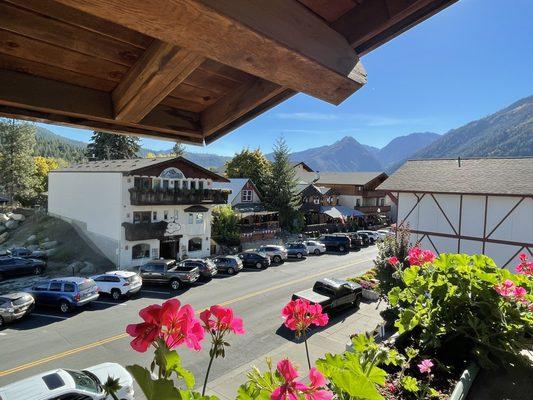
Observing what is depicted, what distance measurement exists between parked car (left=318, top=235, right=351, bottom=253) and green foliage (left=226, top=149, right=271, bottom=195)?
1414 centimetres

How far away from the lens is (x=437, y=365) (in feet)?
12.9

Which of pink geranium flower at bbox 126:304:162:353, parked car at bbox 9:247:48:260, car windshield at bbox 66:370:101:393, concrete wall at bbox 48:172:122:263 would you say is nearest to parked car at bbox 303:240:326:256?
concrete wall at bbox 48:172:122:263

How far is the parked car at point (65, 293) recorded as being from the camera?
17.6 metres

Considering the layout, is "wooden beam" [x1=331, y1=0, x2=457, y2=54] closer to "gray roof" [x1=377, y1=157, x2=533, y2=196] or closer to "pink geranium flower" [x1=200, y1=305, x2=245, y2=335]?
"pink geranium flower" [x1=200, y1=305, x2=245, y2=335]

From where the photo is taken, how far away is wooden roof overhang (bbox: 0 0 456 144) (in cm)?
172

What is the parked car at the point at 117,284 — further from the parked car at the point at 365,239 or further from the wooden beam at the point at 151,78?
the parked car at the point at 365,239

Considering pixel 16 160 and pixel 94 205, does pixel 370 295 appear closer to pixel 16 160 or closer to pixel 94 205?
pixel 94 205

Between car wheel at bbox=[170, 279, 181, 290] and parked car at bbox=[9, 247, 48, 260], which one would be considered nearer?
car wheel at bbox=[170, 279, 181, 290]

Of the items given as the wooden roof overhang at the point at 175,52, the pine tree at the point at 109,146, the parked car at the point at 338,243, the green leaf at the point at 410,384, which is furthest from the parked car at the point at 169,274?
the pine tree at the point at 109,146

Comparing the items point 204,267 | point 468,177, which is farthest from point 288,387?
point 468,177

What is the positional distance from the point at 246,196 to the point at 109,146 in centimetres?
2251

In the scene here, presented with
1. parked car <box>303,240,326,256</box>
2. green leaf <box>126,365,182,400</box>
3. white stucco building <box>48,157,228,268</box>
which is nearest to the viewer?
green leaf <box>126,365,182,400</box>

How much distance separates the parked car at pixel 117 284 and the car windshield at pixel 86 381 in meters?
10.2

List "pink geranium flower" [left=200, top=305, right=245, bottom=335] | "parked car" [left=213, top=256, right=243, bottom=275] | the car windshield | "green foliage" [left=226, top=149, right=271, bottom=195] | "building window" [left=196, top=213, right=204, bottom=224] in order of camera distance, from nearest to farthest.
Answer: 1. "pink geranium flower" [left=200, top=305, right=245, bottom=335]
2. the car windshield
3. "parked car" [left=213, top=256, right=243, bottom=275]
4. "building window" [left=196, top=213, right=204, bottom=224]
5. "green foliage" [left=226, top=149, right=271, bottom=195]
